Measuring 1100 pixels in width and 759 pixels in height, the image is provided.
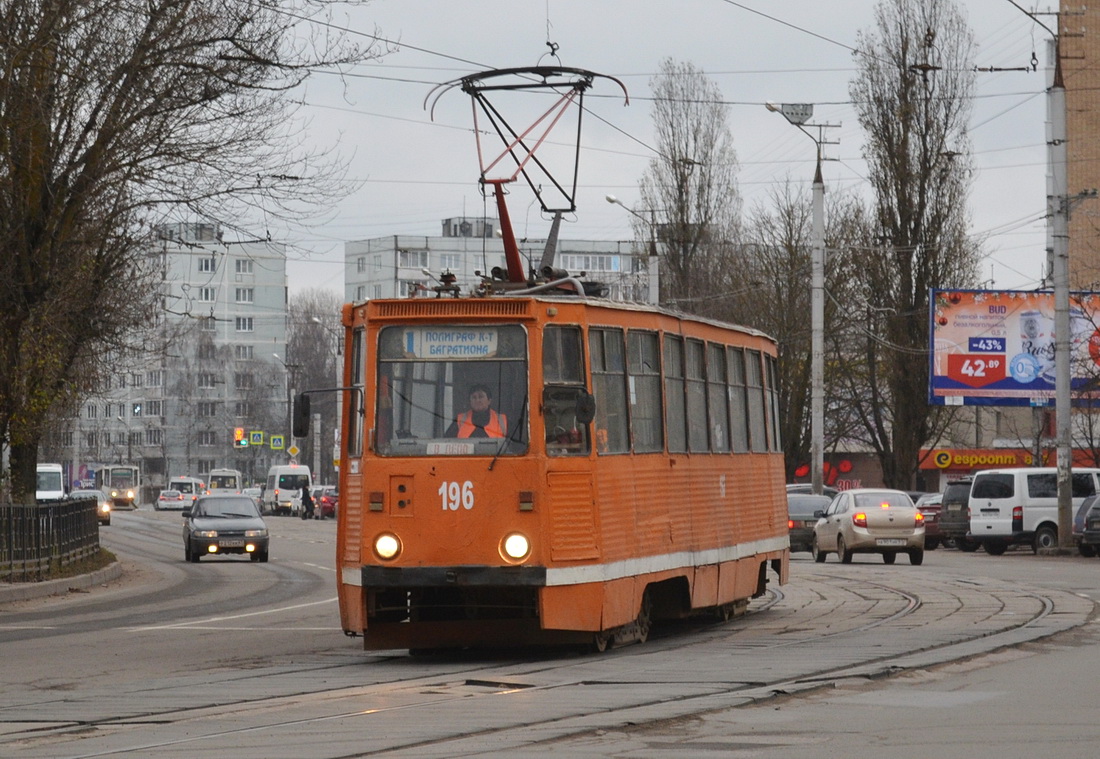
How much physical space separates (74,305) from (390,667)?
15.2 metres

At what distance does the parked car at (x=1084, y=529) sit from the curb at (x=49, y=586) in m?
18.6

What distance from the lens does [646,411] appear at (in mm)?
14914

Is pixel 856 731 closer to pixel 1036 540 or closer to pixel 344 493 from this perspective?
pixel 344 493

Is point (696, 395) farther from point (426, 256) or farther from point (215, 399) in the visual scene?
point (215, 399)

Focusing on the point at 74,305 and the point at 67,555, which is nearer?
the point at 74,305

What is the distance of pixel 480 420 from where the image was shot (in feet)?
44.2

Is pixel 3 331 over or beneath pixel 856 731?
over

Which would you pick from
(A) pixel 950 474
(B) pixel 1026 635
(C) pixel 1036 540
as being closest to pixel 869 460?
(A) pixel 950 474

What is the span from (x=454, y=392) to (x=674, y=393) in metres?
2.78

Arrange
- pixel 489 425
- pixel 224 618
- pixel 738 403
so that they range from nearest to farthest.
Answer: pixel 489 425 → pixel 738 403 → pixel 224 618

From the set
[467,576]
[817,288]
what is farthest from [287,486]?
[467,576]

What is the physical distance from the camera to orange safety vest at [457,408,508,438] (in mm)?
13441

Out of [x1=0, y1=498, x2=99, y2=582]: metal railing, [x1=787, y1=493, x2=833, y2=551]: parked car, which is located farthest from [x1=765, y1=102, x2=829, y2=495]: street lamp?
[x1=0, y1=498, x2=99, y2=582]: metal railing

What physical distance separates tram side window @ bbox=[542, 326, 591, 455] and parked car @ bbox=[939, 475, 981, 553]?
27670 millimetres
